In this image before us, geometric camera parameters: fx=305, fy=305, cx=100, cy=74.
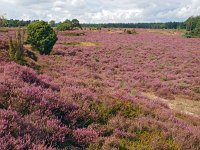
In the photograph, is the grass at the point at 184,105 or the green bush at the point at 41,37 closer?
the grass at the point at 184,105

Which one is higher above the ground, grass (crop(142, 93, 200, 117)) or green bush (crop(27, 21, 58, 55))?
green bush (crop(27, 21, 58, 55))

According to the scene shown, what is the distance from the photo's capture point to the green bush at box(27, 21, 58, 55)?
96.3ft

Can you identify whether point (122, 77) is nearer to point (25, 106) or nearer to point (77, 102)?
point (77, 102)

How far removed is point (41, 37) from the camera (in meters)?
29.5

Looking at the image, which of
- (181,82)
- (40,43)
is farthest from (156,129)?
(40,43)

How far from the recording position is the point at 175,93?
17906 millimetres

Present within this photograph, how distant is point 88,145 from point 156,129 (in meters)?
2.34

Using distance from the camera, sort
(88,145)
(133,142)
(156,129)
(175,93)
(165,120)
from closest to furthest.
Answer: (88,145)
(133,142)
(156,129)
(165,120)
(175,93)

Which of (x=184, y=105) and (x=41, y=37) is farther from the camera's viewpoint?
(x=41, y=37)

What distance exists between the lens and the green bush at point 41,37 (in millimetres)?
29359

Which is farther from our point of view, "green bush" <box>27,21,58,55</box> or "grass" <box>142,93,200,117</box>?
"green bush" <box>27,21,58,55</box>

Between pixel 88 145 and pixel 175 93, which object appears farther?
pixel 175 93

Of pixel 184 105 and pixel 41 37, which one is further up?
pixel 41 37

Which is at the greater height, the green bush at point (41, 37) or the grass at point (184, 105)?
the green bush at point (41, 37)
